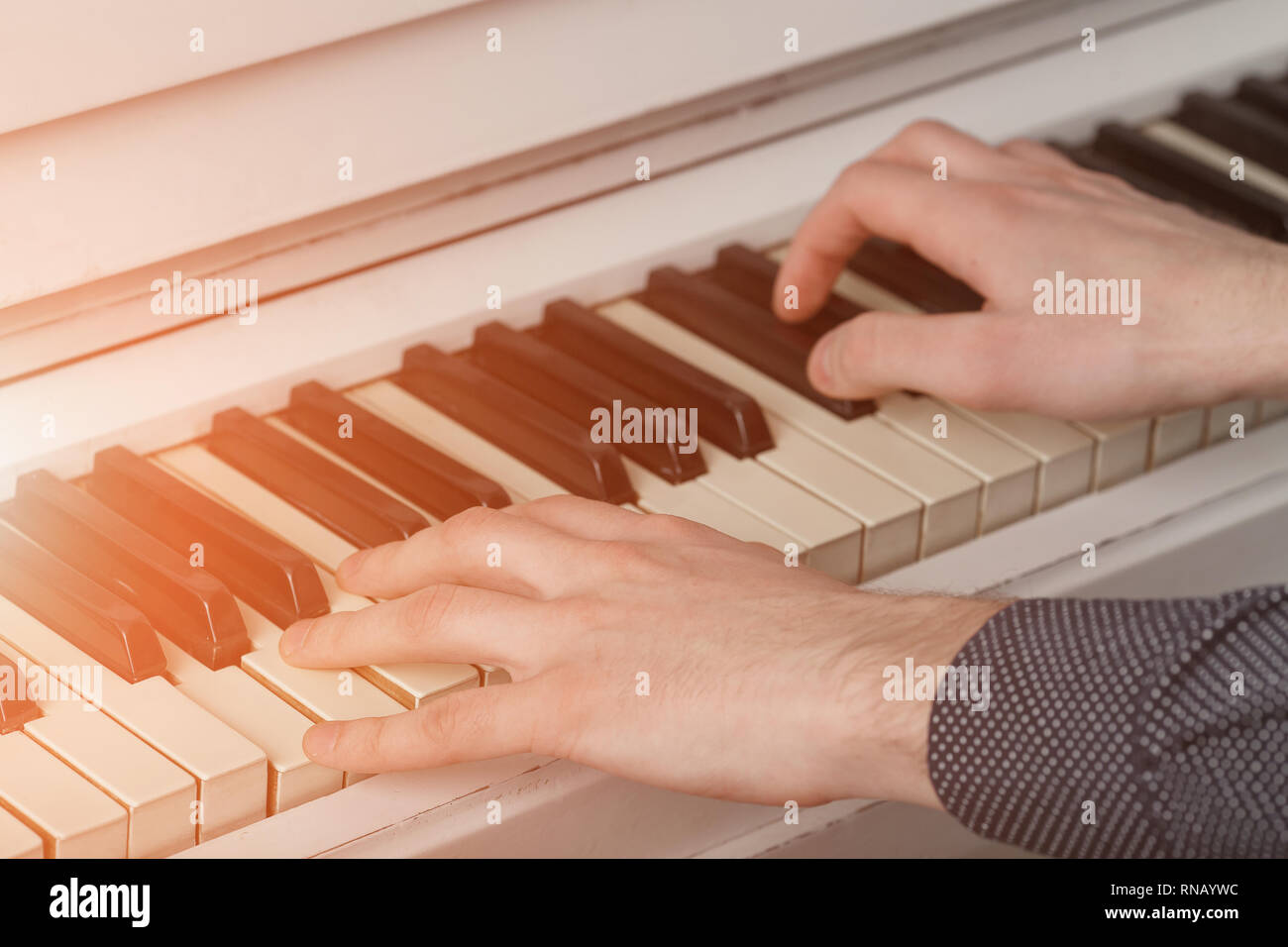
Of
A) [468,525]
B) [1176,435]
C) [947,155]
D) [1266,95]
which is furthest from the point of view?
[1266,95]

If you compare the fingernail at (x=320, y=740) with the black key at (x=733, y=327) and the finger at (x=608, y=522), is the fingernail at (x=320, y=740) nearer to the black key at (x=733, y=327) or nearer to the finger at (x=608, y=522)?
the finger at (x=608, y=522)

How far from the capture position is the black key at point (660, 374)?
1.61 metres

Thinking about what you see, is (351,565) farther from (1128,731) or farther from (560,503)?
(1128,731)

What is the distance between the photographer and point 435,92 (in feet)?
5.39

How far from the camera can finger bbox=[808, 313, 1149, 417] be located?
Answer: 163 centimetres

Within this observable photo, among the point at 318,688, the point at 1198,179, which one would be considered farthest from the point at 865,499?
the point at 1198,179

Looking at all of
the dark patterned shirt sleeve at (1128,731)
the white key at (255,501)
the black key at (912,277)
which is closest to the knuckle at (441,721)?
the white key at (255,501)

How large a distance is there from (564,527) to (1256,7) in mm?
1382

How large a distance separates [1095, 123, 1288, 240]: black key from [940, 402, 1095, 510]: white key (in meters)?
0.48

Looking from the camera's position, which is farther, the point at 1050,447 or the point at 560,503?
the point at 1050,447

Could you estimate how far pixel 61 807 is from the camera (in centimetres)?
115

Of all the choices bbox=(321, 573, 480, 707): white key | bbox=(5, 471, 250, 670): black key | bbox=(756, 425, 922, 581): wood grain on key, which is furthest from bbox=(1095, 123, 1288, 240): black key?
bbox=(5, 471, 250, 670): black key

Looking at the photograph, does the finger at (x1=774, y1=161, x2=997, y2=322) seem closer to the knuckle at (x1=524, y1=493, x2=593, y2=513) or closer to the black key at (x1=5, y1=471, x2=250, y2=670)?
the knuckle at (x1=524, y1=493, x2=593, y2=513)

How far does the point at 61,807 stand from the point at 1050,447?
3.10 feet
